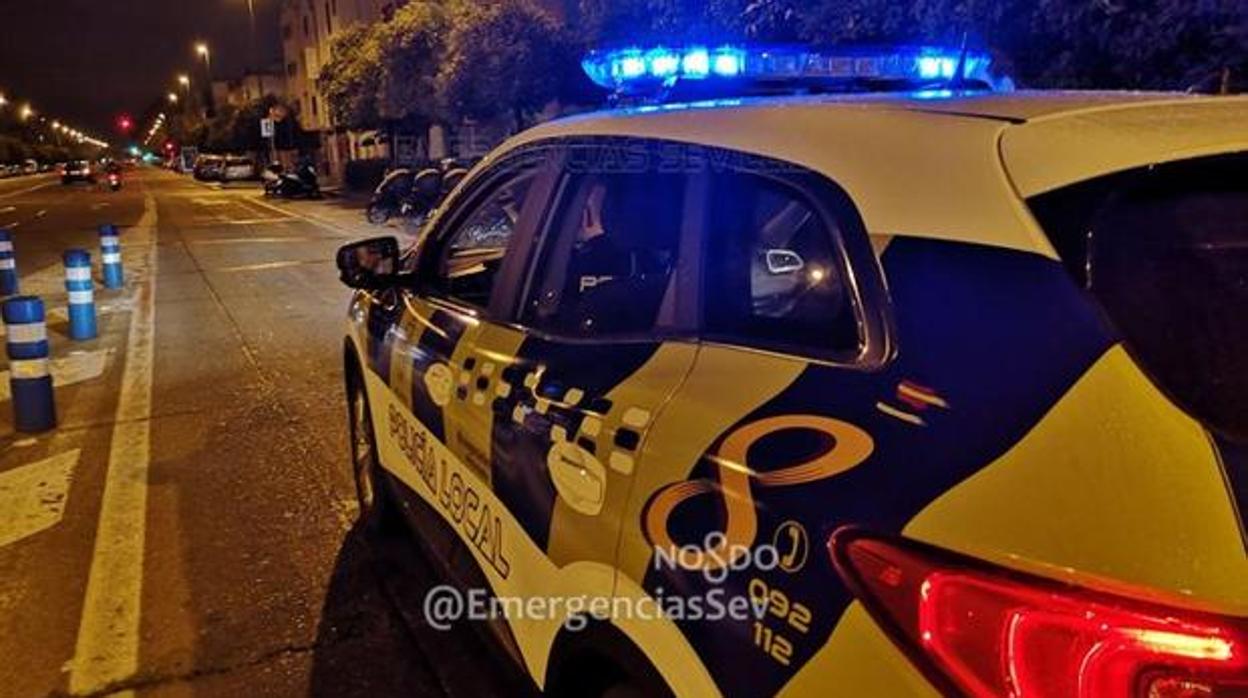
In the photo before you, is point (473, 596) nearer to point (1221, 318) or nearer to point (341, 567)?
point (341, 567)

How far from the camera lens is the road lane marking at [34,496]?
491 cm

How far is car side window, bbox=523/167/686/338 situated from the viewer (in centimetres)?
239

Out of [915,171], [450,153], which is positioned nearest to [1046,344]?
[915,171]

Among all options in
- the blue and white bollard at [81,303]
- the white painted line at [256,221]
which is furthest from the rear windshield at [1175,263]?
the white painted line at [256,221]

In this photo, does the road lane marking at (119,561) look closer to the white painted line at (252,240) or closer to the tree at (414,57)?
the white painted line at (252,240)

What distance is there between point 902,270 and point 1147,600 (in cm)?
62

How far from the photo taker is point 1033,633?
4.07ft

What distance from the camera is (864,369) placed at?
1.61 m

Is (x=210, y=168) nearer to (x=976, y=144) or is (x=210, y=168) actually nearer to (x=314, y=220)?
(x=314, y=220)

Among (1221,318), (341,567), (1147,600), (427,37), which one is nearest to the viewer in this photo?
(1147,600)

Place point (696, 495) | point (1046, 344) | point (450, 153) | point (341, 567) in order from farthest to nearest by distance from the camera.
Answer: point (450, 153), point (341, 567), point (696, 495), point (1046, 344)

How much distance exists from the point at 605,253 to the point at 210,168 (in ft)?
211

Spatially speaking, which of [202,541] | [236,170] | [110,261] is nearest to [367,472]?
[202,541]

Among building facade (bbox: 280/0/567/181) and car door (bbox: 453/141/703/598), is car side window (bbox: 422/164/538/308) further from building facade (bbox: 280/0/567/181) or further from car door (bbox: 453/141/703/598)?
building facade (bbox: 280/0/567/181)
